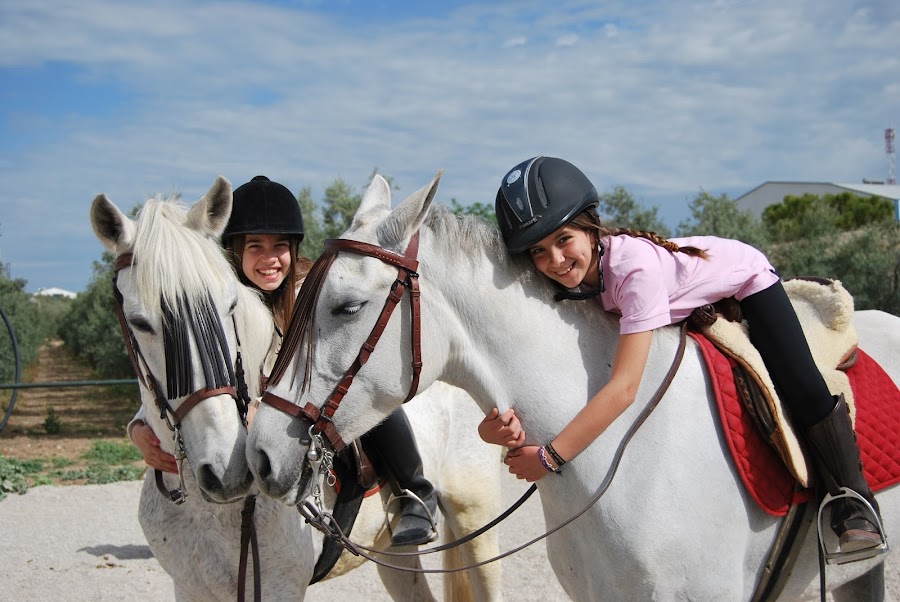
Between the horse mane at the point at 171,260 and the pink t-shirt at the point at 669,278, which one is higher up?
the horse mane at the point at 171,260

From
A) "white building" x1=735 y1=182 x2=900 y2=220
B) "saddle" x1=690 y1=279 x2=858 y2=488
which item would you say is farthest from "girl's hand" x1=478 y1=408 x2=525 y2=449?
"white building" x1=735 y1=182 x2=900 y2=220

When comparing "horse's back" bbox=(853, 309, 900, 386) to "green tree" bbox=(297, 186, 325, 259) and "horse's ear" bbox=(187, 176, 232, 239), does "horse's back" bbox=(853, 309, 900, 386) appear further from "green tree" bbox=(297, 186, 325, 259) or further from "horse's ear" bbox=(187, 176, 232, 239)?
"green tree" bbox=(297, 186, 325, 259)

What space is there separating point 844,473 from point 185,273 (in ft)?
7.56

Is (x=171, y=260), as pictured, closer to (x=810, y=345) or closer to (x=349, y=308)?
(x=349, y=308)

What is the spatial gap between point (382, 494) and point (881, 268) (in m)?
15.9

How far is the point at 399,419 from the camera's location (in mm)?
3439

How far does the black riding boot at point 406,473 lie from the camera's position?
131 inches

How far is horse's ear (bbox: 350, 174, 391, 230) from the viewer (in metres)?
2.38

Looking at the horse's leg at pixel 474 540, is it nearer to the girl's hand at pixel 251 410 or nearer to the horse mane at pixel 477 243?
the girl's hand at pixel 251 410

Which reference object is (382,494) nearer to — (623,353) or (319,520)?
(319,520)

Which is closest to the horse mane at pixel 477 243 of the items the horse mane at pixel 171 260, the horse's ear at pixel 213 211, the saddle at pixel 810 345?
the saddle at pixel 810 345

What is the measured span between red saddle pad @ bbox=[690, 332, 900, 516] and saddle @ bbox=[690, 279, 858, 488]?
4 centimetres

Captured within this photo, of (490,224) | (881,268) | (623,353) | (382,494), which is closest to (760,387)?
(623,353)

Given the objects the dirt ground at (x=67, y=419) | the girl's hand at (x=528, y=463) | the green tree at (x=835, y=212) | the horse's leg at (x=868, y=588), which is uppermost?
the green tree at (x=835, y=212)
